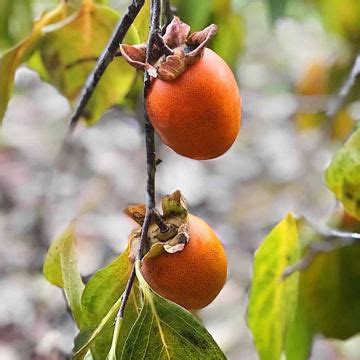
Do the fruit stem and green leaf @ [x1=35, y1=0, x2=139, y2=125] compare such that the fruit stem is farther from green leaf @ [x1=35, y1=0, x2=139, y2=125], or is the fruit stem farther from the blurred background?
the blurred background

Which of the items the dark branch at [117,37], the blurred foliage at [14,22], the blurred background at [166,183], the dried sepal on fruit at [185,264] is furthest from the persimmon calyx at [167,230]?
the blurred background at [166,183]

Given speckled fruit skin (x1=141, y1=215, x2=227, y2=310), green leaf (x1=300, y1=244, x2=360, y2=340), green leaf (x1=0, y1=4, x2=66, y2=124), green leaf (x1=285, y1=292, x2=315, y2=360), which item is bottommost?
green leaf (x1=285, y1=292, x2=315, y2=360)

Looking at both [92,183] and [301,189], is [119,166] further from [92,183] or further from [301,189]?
[301,189]

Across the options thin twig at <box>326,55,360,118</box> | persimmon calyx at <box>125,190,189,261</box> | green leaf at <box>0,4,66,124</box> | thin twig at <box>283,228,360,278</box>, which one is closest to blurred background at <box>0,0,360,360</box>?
thin twig at <box>326,55,360,118</box>

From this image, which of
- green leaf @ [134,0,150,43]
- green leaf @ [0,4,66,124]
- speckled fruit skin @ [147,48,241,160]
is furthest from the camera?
green leaf @ [0,4,66,124]

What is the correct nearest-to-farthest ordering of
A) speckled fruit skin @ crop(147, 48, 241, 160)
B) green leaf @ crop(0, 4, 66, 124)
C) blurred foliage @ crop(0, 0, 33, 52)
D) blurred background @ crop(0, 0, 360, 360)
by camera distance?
speckled fruit skin @ crop(147, 48, 241, 160)
green leaf @ crop(0, 4, 66, 124)
blurred foliage @ crop(0, 0, 33, 52)
blurred background @ crop(0, 0, 360, 360)

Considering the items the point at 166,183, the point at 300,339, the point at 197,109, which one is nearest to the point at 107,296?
the point at 197,109
